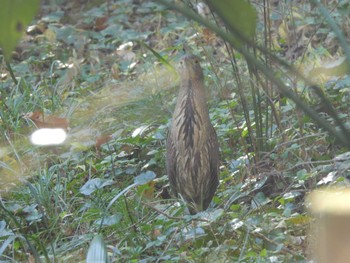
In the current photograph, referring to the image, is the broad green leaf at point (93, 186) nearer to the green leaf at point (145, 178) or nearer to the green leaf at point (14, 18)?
the green leaf at point (145, 178)

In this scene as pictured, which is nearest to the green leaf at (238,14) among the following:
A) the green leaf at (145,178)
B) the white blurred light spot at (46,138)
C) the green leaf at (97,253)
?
the green leaf at (97,253)

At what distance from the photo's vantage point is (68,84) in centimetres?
→ 707

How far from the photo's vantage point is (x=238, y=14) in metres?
0.89

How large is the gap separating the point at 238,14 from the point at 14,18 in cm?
23

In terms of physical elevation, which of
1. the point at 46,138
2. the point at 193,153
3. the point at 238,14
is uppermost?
the point at 238,14

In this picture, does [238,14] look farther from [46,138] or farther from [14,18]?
[46,138]

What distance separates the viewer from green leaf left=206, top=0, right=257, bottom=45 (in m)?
0.88

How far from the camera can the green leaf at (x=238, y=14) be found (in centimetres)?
88

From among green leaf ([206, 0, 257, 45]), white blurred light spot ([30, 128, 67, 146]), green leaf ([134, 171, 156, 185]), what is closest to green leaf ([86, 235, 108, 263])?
white blurred light spot ([30, 128, 67, 146])

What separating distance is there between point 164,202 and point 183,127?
499 millimetres

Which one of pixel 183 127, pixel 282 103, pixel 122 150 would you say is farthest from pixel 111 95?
pixel 183 127

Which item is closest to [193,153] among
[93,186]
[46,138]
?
[93,186]

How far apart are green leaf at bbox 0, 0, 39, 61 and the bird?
3.59m

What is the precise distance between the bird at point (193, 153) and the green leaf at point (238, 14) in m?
3.53
